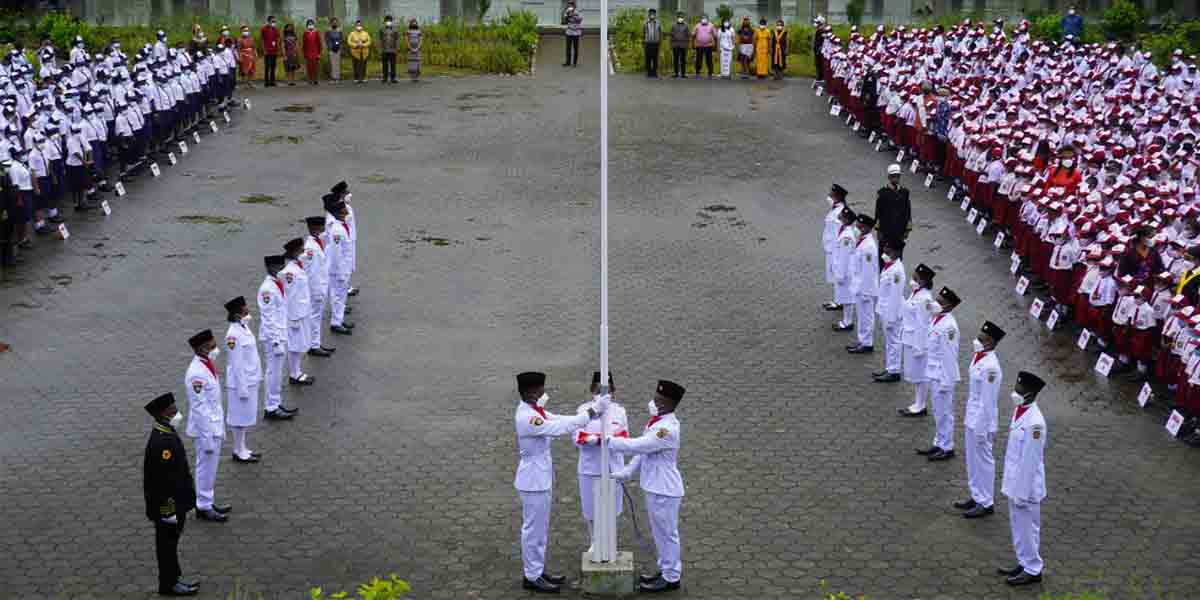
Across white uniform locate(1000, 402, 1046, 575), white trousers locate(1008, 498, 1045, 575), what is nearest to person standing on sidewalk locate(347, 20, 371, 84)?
white uniform locate(1000, 402, 1046, 575)

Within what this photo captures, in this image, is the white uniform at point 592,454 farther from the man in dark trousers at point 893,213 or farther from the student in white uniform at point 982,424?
the man in dark trousers at point 893,213

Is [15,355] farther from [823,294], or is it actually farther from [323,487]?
[823,294]

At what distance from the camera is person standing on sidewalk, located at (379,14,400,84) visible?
34.2 m

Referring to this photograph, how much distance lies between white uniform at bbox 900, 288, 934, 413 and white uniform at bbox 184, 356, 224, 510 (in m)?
6.83

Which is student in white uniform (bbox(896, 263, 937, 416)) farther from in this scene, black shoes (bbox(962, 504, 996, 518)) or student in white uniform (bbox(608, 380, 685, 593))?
student in white uniform (bbox(608, 380, 685, 593))

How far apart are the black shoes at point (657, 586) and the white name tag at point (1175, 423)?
5898 millimetres

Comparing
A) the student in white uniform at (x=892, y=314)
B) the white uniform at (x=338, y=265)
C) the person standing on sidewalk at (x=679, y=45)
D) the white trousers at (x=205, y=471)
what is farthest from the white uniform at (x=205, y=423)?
the person standing on sidewalk at (x=679, y=45)

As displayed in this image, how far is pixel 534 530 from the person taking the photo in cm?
1141

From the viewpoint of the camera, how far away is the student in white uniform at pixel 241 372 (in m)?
13.5

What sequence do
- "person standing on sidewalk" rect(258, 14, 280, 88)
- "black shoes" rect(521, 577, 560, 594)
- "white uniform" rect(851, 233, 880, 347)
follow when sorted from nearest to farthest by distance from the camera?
"black shoes" rect(521, 577, 560, 594), "white uniform" rect(851, 233, 880, 347), "person standing on sidewalk" rect(258, 14, 280, 88)

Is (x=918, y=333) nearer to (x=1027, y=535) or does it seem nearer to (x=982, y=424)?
(x=982, y=424)

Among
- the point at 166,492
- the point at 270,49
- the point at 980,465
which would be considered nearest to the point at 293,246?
the point at 166,492

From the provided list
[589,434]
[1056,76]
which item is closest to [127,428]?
[589,434]

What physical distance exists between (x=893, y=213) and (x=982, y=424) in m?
7.41
